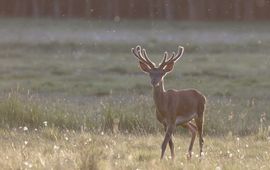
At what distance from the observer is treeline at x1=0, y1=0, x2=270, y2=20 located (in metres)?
53.7

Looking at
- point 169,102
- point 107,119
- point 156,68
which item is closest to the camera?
point 156,68

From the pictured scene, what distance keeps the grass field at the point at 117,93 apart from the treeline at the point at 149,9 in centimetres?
411

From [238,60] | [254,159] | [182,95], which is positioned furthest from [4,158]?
[238,60]

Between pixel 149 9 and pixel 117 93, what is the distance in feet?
108

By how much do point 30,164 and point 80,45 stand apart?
92.2 ft

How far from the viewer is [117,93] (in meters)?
22.5

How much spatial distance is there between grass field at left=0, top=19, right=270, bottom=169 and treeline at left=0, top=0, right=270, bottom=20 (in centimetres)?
411

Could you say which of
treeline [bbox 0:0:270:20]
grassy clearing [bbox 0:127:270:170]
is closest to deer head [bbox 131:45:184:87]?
grassy clearing [bbox 0:127:270:170]

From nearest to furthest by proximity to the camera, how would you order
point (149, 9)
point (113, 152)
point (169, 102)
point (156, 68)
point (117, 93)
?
point (156, 68)
point (169, 102)
point (113, 152)
point (117, 93)
point (149, 9)

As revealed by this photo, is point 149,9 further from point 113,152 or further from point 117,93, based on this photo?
point 113,152

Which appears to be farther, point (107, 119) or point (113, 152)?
point (107, 119)

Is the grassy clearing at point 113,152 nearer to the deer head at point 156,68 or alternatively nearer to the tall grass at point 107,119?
the tall grass at point 107,119

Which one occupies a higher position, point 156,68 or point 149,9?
point 156,68

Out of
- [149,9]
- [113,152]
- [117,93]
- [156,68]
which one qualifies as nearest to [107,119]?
[113,152]
